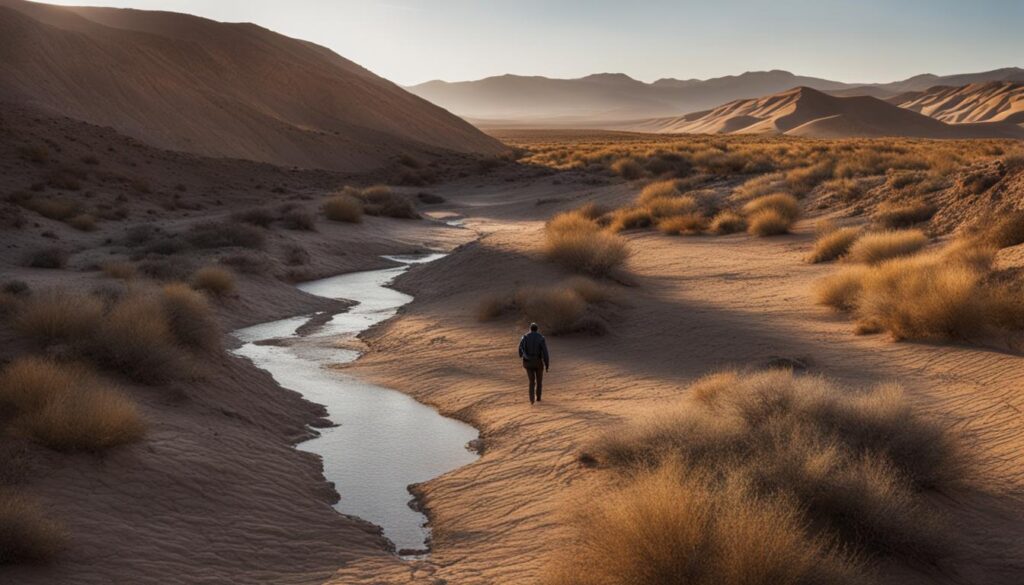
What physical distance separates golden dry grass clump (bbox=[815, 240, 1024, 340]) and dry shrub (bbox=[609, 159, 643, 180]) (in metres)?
32.5

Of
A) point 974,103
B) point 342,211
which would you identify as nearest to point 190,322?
point 342,211

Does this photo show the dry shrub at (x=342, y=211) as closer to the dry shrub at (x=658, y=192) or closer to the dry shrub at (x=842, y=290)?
the dry shrub at (x=658, y=192)

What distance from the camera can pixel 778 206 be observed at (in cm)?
2947

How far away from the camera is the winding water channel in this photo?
1073 centimetres

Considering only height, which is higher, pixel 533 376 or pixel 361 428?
pixel 533 376

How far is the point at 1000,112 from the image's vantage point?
132 m

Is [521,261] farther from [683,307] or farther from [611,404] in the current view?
[611,404]

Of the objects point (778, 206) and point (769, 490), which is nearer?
point (769, 490)

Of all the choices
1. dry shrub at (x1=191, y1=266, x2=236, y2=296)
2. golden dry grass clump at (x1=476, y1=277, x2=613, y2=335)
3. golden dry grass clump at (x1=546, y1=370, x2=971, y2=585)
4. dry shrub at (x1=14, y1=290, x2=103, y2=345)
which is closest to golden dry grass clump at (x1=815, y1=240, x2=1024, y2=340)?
golden dry grass clump at (x1=546, y1=370, x2=971, y2=585)

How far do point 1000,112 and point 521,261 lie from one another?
13120 cm

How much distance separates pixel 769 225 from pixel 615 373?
14.4 meters

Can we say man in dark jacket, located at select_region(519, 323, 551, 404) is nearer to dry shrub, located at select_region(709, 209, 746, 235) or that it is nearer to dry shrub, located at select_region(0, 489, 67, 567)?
dry shrub, located at select_region(0, 489, 67, 567)

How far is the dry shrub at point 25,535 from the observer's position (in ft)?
24.2

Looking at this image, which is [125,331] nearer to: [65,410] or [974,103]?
[65,410]
